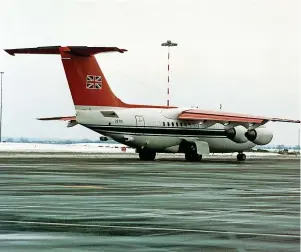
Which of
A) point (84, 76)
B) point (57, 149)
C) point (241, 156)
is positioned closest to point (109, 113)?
point (84, 76)

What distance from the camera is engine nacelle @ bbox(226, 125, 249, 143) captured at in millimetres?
68312

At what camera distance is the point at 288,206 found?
21922 millimetres

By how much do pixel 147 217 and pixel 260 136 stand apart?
2034 inches

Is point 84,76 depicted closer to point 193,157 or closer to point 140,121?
point 140,121

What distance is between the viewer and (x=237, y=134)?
68.4m

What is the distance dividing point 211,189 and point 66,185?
4747 millimetres

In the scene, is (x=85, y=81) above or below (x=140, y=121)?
above

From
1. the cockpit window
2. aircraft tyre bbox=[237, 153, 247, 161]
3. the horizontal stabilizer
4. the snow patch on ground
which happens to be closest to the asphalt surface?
the horizontal stabilizer

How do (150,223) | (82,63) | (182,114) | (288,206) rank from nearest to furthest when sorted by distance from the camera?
1. (150,223)
2. (288,206)
3. (82,63)
4. (182,114)

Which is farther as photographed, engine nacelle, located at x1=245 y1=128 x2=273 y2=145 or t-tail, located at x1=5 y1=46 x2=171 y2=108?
engine nacelle, located at x1=245 y1=128 x2=273 y2=145

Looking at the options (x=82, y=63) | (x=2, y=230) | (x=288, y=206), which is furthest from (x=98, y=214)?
(x=82, y=63)

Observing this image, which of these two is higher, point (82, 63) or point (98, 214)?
point (82, 63)

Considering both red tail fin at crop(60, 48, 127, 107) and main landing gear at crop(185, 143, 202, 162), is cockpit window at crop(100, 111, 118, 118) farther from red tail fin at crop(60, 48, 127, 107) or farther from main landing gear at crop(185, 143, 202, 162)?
main landing gear at crop(185, 143, 202, 162)

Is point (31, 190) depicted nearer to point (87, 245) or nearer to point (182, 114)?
point (87, 245)
